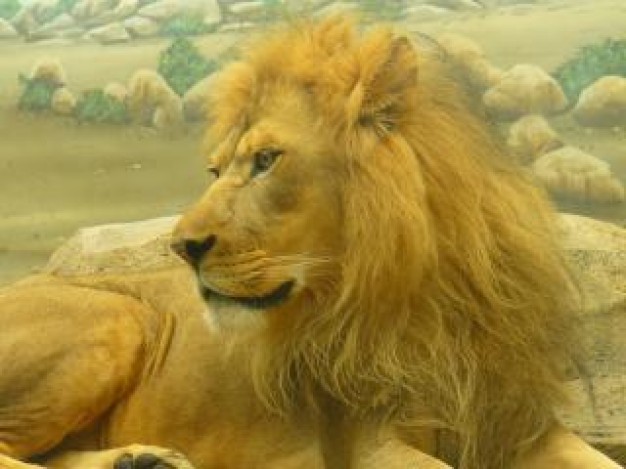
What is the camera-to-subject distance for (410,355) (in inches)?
120

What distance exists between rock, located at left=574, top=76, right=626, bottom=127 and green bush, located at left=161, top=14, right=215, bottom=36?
1398mm

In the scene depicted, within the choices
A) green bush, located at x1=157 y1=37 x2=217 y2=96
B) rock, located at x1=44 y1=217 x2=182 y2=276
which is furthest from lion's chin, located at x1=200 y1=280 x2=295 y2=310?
green bush, located at x1=157 y1=37 x2=217 y2=96

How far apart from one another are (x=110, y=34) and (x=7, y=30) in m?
0.38

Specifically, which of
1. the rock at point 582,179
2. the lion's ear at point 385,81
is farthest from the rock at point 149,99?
the lion's ear at point 385,81

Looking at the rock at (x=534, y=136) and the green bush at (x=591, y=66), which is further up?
the green bush at (x=591, y=66)

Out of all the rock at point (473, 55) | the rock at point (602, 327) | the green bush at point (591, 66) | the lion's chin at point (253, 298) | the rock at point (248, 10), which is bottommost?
the rock at point (602, 327)

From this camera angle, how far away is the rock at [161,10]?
5.78 meters

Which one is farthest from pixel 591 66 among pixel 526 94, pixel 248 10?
pixel 248 10

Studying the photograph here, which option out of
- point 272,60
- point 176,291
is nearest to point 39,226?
point 176,291

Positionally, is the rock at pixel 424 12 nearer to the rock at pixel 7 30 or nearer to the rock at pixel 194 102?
the rock at pixel 194 102

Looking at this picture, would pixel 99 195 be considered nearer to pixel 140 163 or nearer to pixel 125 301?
pixel 140 163

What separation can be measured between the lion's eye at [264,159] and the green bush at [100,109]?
2.76 m

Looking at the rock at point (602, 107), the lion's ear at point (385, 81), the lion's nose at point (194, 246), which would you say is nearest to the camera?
the lion's nose at point (194, 246)

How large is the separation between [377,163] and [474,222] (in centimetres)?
23
